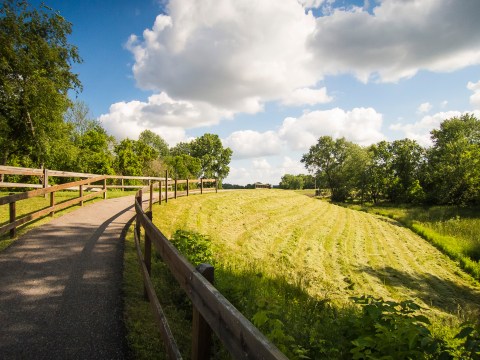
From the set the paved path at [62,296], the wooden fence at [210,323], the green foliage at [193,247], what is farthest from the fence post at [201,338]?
the green foliage at [193,247]

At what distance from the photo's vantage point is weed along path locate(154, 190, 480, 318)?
1283 centimetres

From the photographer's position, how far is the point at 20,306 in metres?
5.03

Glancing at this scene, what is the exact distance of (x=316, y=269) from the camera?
14406mm

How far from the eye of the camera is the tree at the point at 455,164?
42312mm

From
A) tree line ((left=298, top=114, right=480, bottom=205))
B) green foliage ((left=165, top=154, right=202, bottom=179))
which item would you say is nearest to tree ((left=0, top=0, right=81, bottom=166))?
green foliage ((left=165, top=154, right=202, bottom=179))

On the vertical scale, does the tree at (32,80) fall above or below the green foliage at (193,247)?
above

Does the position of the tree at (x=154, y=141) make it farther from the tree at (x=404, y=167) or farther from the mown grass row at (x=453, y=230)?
the mown grass row at (x=453, y=230)

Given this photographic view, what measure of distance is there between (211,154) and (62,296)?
7746 centimetres

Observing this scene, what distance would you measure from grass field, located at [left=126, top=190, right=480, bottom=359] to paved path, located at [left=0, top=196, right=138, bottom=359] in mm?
2414

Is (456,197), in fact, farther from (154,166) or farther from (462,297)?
(154,166)

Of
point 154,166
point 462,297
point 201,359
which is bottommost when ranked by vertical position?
point 462,297

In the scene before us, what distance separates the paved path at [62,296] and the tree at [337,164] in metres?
63.2

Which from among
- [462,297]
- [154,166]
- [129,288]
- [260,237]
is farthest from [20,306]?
[154,166]

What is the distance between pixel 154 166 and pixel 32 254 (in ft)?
158
